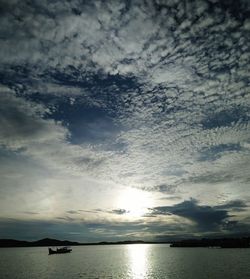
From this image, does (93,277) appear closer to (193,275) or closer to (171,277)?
(171,277)

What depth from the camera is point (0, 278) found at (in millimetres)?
70688

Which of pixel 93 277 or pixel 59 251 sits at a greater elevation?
pixel 59 251

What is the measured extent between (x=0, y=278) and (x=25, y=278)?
558cm

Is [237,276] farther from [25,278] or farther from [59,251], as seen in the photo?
[59,251]

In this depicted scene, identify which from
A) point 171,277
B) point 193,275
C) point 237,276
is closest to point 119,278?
point 171,277

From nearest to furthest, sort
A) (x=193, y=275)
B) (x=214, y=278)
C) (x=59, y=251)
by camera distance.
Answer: (x=214, y=278) → (x=193, y=275) → (x=59, y=251)

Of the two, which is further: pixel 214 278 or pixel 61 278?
pixel 61 278

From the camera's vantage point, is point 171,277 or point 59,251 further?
point 59,251

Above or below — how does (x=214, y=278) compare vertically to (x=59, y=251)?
below

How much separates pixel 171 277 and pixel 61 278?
2444cm

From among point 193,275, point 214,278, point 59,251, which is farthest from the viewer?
point 59,251

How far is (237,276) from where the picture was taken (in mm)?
66500

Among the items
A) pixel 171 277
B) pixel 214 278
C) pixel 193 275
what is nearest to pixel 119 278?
pixel 171 277

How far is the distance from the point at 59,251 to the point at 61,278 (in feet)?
431
